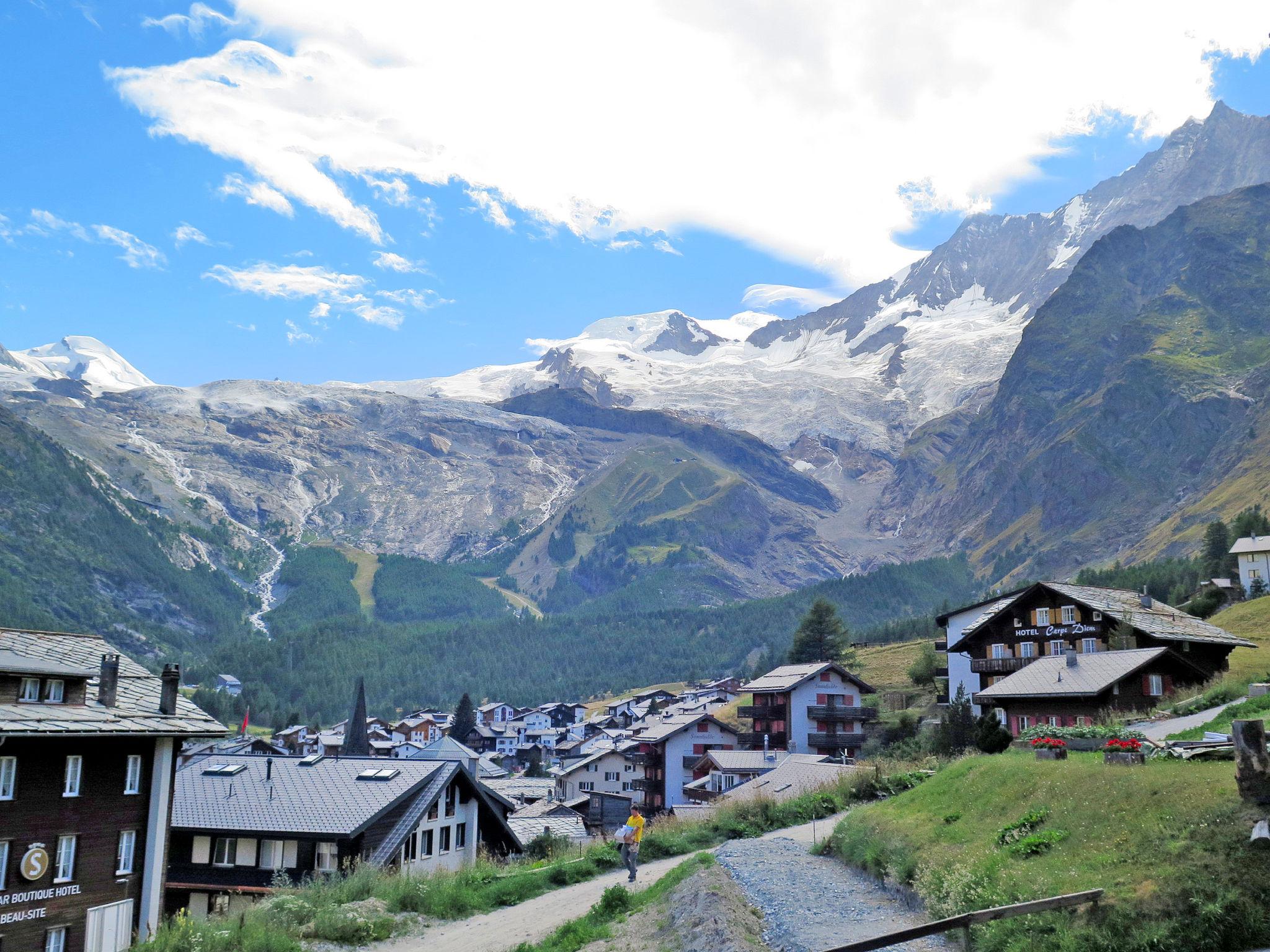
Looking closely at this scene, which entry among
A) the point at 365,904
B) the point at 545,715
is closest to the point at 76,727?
the point at 365,904

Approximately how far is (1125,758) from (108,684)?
2798cm

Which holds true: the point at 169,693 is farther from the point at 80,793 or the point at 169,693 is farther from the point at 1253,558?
the point at 1253,558

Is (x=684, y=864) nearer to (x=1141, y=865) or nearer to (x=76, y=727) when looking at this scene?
(x=1141, y=865)

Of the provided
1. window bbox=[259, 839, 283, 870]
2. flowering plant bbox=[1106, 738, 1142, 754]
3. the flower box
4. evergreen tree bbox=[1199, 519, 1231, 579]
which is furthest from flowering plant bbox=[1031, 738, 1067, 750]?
evergreen tree bbox=[1199, 519, 1231, 579]

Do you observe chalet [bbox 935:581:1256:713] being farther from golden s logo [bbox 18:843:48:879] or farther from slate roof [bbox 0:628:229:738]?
golden s logo [bbox 18:843:48:879]

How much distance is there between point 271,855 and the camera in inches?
1564

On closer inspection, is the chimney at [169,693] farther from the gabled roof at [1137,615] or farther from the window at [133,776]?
the gabled roof at [1137,615]

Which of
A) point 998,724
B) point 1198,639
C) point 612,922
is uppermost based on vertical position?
point 1198,639

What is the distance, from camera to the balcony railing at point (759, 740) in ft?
286

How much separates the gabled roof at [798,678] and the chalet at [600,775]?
697 inches

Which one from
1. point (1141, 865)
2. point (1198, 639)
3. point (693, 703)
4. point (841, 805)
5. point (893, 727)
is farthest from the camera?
point (693, 703)

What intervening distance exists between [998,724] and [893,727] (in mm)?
53834

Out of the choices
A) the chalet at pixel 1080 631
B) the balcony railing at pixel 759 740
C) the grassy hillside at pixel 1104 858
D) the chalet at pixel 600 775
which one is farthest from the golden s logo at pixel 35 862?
the chalet at pixel 600 775

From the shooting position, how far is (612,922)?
2247cm
